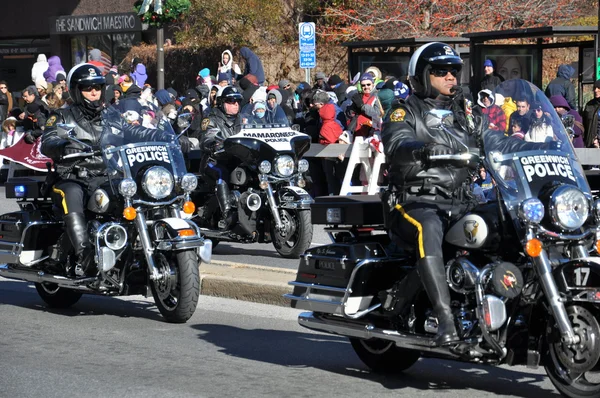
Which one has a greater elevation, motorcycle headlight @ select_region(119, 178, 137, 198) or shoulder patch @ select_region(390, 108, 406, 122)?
shoulder patch @ select_region(390, 108, 406, 122)

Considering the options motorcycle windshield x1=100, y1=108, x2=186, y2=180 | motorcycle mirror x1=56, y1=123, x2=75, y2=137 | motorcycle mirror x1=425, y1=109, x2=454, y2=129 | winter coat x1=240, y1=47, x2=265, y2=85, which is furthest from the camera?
winter coat x1=240, y1=47, x2=265, y2=85

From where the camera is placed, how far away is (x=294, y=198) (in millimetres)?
12188

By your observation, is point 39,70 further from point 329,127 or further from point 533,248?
point 533,248

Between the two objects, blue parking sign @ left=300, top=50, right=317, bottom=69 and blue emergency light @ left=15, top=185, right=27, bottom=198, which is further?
blue parking sign @ left=300, top=50, right=317, bottom=69

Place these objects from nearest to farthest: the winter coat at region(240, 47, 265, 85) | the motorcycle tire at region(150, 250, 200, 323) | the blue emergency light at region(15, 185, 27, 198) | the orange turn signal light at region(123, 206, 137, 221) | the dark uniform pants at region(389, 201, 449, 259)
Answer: the dark uniform pants at region(389, 201, 449, 259) → the motorcycle tire at region(150, 250, 200, 323) → the orange turn signal light at region(123, 206, 137, 221) → the blue emergency light at region(15, 185, 27, 198) → the winter coat at region(240, 47, 265, 85)

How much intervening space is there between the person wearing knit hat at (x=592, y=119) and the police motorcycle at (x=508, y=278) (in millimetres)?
8528

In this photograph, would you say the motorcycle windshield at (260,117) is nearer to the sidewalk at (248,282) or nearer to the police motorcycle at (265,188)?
the police motorcycle at (265,188)

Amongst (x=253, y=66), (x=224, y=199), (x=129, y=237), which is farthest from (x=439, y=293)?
(x=253, y=66)

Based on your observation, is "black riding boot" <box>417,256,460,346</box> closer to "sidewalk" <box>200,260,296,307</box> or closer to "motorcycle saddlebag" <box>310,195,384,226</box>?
"motorcycle saddlebag" <box>310,195,384,226</box>

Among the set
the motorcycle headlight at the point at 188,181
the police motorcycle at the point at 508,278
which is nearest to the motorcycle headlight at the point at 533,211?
the police motorcycle at the point at 508,278

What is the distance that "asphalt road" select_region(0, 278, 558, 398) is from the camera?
6578 millimetres

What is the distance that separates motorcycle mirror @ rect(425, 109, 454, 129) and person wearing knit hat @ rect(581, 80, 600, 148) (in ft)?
28.4

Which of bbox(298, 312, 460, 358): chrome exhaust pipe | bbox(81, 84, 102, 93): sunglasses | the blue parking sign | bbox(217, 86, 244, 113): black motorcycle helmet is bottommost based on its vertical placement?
bbox(298, 312, 460, 358): chrome exhaust pipe

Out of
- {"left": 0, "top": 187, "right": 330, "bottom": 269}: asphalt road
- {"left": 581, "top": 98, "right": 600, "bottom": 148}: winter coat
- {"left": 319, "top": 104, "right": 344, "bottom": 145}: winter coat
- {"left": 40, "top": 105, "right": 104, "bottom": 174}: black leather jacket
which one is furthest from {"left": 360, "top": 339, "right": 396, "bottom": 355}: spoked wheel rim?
{"left": 319, "top": 104, "right": 344, "bottom": 145}: winter coat
